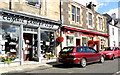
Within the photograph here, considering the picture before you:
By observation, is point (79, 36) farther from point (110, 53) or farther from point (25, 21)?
point (25, 21)

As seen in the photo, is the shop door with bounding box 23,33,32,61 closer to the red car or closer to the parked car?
the parked car

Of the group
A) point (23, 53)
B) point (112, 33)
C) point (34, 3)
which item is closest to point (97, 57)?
point (23, 53)

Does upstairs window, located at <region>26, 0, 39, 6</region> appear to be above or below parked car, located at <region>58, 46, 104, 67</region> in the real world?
above

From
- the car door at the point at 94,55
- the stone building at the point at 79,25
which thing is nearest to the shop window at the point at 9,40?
the stone building at the point at 79,25

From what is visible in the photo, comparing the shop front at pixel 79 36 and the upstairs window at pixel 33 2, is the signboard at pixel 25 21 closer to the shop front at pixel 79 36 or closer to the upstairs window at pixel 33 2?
the upstairs window at pixel 33 2

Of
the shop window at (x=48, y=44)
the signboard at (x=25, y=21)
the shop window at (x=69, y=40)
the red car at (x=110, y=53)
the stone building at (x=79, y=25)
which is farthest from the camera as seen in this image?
the shop window at (x=69, y=40)

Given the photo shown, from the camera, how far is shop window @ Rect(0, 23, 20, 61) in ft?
35.8

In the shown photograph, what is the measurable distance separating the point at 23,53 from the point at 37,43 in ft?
5.40

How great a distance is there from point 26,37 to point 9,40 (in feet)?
6.50

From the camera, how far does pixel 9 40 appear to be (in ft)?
37.3

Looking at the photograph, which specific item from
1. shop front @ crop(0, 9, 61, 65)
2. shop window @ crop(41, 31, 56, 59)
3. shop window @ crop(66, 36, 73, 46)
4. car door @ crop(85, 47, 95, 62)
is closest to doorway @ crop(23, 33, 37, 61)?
shop front @ crop(0, 9, 61, 65)

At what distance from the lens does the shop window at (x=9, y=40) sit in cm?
1091

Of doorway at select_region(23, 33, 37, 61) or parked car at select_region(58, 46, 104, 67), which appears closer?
parked car at select_region(58, 46, 104, 67)

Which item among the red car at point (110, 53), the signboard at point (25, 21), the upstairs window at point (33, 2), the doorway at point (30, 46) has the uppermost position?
the upstairs window at point (33, 2)
